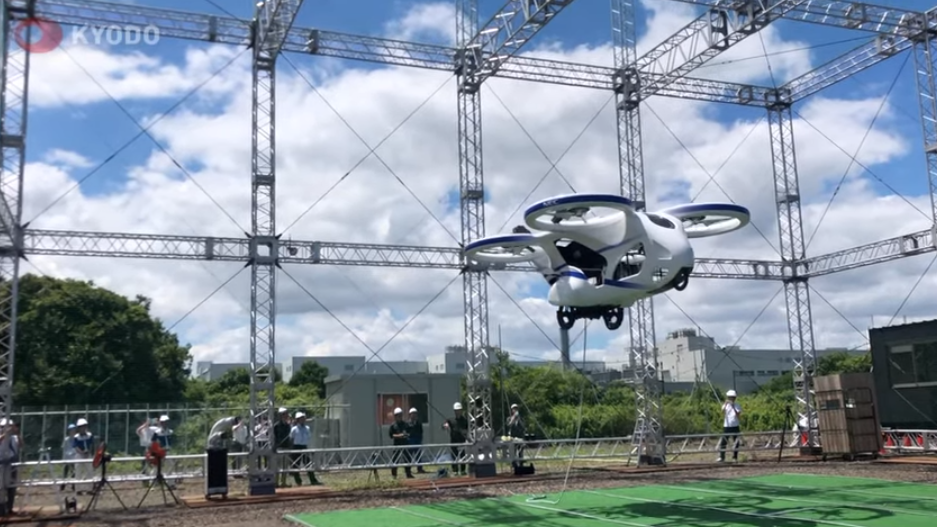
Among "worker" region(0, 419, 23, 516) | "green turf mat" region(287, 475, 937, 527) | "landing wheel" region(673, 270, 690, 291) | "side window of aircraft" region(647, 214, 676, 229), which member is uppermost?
"side window of aircraft" region(647, 214, 676, 229)

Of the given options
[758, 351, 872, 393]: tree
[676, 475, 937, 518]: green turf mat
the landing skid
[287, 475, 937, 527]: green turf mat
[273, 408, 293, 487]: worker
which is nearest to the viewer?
[287, 475, 937, 527]: green turf mat

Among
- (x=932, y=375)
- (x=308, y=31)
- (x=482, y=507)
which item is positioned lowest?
(x=482, y=507)

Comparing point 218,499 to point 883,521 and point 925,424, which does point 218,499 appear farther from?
point 925,424

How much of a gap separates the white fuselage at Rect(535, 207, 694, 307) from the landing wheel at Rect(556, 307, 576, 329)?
30cm

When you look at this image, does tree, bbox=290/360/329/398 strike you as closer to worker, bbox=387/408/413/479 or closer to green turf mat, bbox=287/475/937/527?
worker, bbox=387/408/413/479

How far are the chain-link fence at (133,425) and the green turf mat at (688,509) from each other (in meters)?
9.70

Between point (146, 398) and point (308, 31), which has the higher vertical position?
point (308, 31)

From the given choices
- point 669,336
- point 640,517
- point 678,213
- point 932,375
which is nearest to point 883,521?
point 640,517

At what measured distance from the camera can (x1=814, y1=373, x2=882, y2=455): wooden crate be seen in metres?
19.4

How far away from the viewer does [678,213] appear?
13773mm

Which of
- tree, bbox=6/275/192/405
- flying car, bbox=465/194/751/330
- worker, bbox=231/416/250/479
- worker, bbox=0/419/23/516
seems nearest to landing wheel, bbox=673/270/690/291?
flying car, bbox=465/194/751/330

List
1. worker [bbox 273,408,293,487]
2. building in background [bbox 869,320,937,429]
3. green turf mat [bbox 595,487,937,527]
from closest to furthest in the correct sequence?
green turf mat [bbox 595,487,937,527], worker [bbox 273,408,293,487], building in background [bbox 869,320,937,429]

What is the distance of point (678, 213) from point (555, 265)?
79.5 inches

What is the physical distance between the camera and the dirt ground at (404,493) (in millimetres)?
13125
